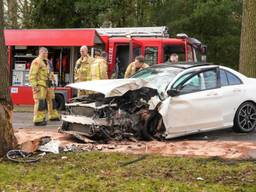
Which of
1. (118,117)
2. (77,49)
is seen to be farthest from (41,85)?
(77,49)

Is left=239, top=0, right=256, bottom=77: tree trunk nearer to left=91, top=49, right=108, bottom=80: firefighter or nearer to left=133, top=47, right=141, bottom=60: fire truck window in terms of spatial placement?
left=91, top=49, right=108, bottom=80: firefighter

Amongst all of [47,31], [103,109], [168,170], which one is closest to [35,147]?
[103,109]

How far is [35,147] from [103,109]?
1.76 metres

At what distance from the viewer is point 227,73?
11.9 metres

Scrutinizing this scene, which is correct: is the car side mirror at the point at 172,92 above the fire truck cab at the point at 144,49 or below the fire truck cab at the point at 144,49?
below

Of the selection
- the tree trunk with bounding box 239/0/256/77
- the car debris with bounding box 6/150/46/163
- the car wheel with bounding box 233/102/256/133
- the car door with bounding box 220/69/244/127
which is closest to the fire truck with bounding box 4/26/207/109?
the tree trunk with bounding box 239/0/256/77

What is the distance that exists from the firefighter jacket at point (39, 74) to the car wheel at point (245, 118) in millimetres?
4776

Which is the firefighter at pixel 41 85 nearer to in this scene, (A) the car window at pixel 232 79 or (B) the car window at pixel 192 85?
(B) the car window at pixel 192 85

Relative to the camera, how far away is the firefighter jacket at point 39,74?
13422 millimetres

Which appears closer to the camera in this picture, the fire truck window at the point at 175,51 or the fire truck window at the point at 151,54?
the fire truck window at the point at 151,54

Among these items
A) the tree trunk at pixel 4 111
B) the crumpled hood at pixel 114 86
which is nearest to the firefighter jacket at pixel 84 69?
the crumpled hood at pixel 114 86

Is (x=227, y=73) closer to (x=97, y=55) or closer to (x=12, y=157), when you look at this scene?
(x=97, y=55)

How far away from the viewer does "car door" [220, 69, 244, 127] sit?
1147cm

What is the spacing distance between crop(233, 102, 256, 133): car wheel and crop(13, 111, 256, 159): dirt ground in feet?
0.50
